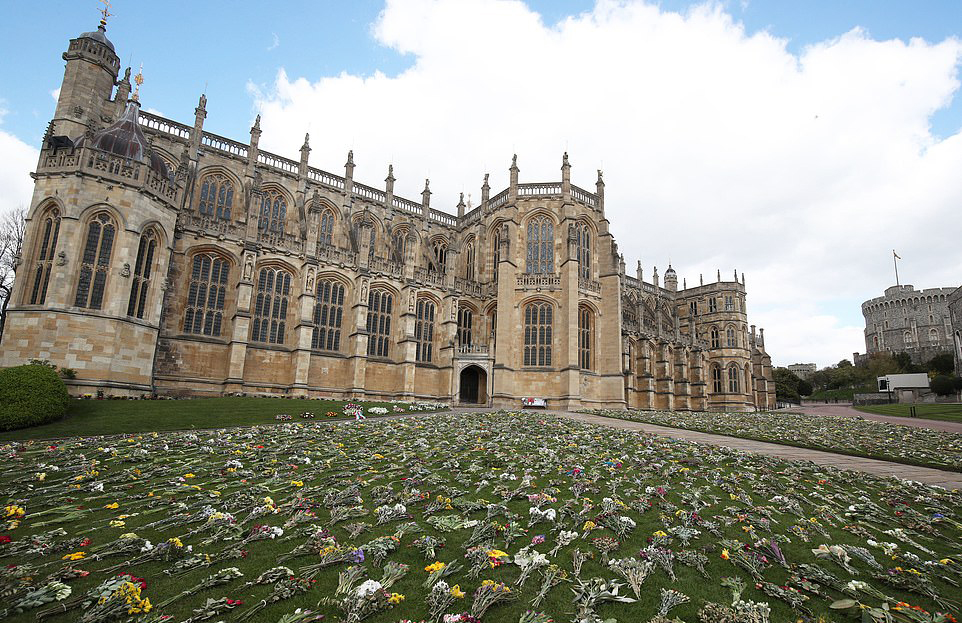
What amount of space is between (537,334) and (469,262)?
35.4 ft

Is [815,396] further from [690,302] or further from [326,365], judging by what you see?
[326,365]

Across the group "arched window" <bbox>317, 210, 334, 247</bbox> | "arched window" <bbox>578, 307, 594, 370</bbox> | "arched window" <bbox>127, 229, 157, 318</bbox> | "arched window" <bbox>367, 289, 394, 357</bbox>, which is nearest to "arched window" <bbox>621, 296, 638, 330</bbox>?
"arched window" <bbox>578, 307, 594, 370</bbox>

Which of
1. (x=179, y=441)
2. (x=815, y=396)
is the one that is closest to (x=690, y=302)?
(x=815, y=396)

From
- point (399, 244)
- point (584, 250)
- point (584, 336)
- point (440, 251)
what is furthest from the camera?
point (440, 251)

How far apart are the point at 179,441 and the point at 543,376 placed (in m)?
28.0

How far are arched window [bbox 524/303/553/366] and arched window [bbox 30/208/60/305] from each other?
2924 centimetres

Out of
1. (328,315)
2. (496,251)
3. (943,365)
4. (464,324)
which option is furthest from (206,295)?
(943,365)

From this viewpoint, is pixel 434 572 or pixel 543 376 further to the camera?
pixel 543 376

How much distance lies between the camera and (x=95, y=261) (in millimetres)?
23453

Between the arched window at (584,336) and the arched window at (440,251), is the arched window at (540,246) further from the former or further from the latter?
the arched window at (440,251)

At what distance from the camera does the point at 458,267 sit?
46.3 m

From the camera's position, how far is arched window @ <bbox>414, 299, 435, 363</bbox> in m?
39.2

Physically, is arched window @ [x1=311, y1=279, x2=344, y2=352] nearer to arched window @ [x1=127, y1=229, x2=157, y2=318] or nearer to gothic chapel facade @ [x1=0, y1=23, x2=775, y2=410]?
gothic chapel facade @ [x1=0, y1=23, x2=775, y2=410]

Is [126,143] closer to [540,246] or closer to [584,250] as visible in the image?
[540,246]
